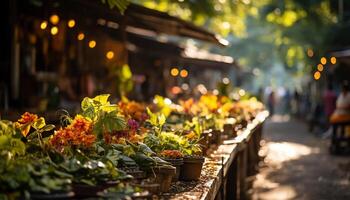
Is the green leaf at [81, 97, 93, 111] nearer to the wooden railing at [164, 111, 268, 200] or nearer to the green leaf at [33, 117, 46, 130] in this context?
the green leaf at [33, 117, 46, 130]

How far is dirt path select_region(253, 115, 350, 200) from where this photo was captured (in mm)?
11234

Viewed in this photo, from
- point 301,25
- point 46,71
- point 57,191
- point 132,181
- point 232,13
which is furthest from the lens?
point 301,25

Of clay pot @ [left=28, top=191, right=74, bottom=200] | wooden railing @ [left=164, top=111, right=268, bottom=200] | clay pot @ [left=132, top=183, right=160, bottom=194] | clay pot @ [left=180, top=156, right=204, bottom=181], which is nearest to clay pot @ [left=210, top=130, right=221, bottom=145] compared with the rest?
wooden railing @ [left=164, top=111, right=268, bottom=200]

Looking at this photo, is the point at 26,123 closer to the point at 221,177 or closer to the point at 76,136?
the point at 76,136

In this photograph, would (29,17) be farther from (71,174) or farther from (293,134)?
(293,134)

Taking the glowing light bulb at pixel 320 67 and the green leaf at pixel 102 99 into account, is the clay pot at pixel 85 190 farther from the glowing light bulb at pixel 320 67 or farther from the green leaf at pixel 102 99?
the glowing light bulb at pixel 320 67

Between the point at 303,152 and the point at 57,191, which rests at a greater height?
the point at 57,191

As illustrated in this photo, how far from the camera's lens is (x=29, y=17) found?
1329cm

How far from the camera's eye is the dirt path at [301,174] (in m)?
11.2

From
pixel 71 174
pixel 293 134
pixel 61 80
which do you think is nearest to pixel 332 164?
pixel 61 80

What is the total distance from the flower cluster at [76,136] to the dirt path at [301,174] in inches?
270

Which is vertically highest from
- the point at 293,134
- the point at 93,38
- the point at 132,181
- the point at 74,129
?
the point at 93,38

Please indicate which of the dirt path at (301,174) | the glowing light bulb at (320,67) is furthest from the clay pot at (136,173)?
the glowing light bulb at (320,67)

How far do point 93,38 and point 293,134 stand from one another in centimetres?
1206
